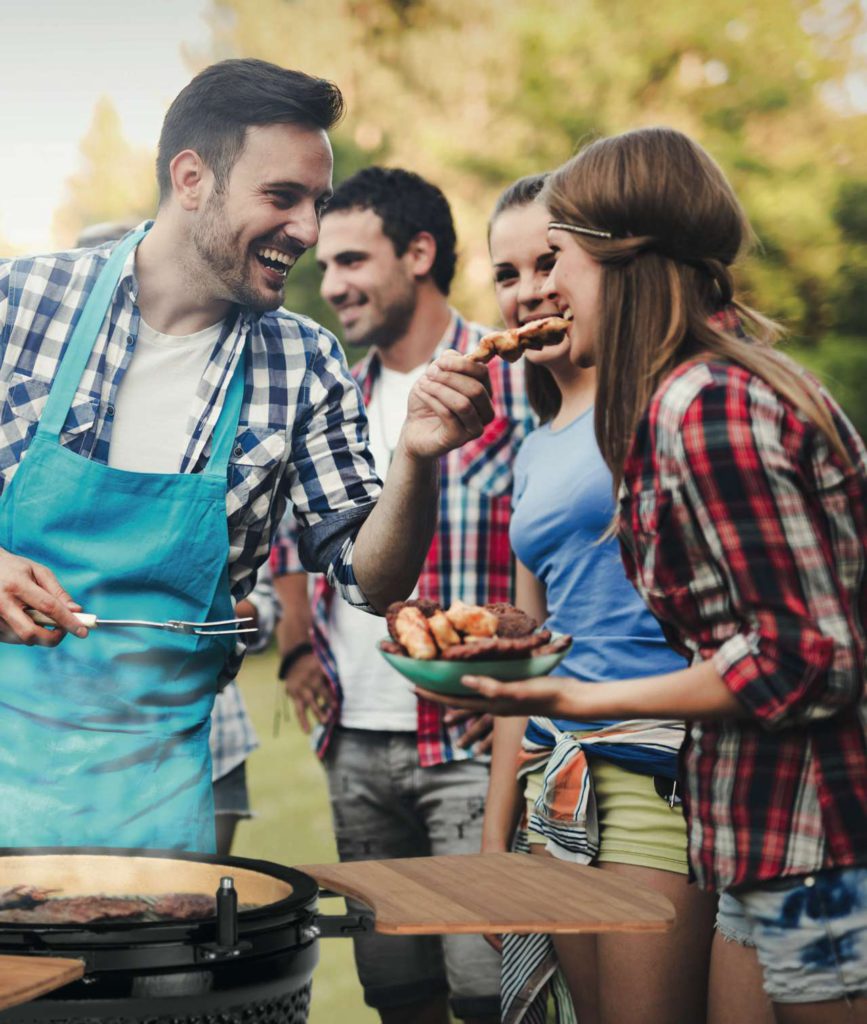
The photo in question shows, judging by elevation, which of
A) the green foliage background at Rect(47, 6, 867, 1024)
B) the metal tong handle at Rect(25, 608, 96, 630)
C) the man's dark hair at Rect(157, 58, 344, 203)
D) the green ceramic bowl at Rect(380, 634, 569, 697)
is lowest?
the green ceramic bowl at Rect(380, 634, 569, 697)

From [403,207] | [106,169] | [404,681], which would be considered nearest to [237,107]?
[403,207]

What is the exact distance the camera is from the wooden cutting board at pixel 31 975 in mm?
1423

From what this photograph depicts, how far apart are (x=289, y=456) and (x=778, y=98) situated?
10025 mm

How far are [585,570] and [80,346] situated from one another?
967 millimetres

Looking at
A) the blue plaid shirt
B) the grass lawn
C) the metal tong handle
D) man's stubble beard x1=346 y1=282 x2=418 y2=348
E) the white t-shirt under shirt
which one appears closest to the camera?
the metal tong handle

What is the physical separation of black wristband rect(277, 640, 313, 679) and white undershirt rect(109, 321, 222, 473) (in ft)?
4.72

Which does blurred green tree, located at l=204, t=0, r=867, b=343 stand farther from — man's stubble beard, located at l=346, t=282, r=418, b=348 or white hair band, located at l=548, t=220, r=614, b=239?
white hair band, located at l=548, t=220, r=614, b=239

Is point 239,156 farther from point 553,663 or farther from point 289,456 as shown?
point 553,663

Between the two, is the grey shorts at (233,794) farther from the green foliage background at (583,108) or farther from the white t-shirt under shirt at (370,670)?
the green foliage background at (583,108)

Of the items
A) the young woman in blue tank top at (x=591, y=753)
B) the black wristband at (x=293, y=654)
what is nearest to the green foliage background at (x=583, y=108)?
the black wristband at (x=293, y=654)

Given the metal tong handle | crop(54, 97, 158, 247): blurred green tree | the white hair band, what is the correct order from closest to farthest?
the white hair band
the metal tong handle
crop(54, 97, 158, 247): blurred green tree

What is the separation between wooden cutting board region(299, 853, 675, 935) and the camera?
1.73 m

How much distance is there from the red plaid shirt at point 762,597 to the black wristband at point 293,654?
2.18m

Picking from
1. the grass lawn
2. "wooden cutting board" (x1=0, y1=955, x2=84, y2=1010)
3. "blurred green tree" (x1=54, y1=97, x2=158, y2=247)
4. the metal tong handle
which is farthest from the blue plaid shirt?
"blurred green tree" (x1=54, y1=97, x2=158, y2=247)
